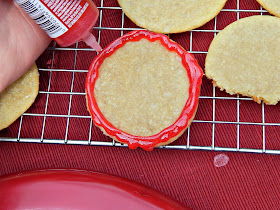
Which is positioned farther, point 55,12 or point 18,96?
point 18,96

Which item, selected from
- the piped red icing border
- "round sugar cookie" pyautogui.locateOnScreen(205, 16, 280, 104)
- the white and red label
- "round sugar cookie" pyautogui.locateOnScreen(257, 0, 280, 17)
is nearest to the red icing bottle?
the white and red label

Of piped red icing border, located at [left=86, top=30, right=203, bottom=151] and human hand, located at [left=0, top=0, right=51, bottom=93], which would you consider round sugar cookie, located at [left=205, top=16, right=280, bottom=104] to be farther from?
human hand, located at [left=0, top=0, right=51, bottom=93]

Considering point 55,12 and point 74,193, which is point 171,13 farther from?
point 74,193

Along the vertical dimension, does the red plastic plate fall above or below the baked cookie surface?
below

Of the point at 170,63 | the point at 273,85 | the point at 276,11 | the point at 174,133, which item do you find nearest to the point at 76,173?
the point at 174,133

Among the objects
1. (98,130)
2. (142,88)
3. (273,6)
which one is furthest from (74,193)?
(273,6)

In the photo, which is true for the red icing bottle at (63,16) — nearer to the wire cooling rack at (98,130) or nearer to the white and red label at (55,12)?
the white and red label at (55,12)

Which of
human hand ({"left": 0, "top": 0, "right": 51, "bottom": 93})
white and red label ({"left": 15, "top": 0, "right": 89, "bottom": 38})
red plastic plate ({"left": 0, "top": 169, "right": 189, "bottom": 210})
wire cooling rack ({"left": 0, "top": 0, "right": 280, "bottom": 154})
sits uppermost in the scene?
white and red label ({"left": 15, "top": 0, "right": 89, "bottom": 38})
